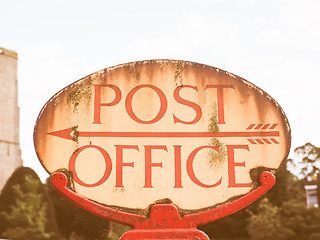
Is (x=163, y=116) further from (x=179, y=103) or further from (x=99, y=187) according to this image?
(x=99, y=187)

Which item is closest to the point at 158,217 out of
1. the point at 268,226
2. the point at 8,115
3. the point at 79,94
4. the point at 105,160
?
the point at 105,160

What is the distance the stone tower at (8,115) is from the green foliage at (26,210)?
1435cm

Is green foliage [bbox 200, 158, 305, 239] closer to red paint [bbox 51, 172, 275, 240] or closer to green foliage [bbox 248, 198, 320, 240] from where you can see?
green foliage [bbox 248, 198, 320, 240]

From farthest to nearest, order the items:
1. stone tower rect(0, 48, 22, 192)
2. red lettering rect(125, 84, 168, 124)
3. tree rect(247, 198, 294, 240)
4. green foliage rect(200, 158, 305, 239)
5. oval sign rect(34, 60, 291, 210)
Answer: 1. stone tower rect(0, 48, 22, 192)
2. green foliage rect(200, 158, 305, 239)
3. tree rect(247, 198, 294, 240)
4. red lettering rect(125, 84, 168, 124)
5. oval sign rect(34, 60, 291, 210)

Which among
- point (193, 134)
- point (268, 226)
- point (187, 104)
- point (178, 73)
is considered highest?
point (178, 73)

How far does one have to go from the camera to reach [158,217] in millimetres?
3307

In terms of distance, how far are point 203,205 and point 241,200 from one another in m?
0.28

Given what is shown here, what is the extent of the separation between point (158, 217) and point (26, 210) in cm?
2340

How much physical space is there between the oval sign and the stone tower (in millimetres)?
39089

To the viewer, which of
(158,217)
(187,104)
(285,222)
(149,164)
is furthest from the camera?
(285,222)

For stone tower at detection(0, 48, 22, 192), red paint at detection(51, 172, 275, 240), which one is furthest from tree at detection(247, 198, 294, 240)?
red paint at detection(51, 172, 275, 240)

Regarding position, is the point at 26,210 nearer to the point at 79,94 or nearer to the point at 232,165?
the point at 79,94

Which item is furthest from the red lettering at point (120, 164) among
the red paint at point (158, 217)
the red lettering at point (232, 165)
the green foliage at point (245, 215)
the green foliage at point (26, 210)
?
the green foliage at point (245, 215)

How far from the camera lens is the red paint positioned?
3.28 meters
